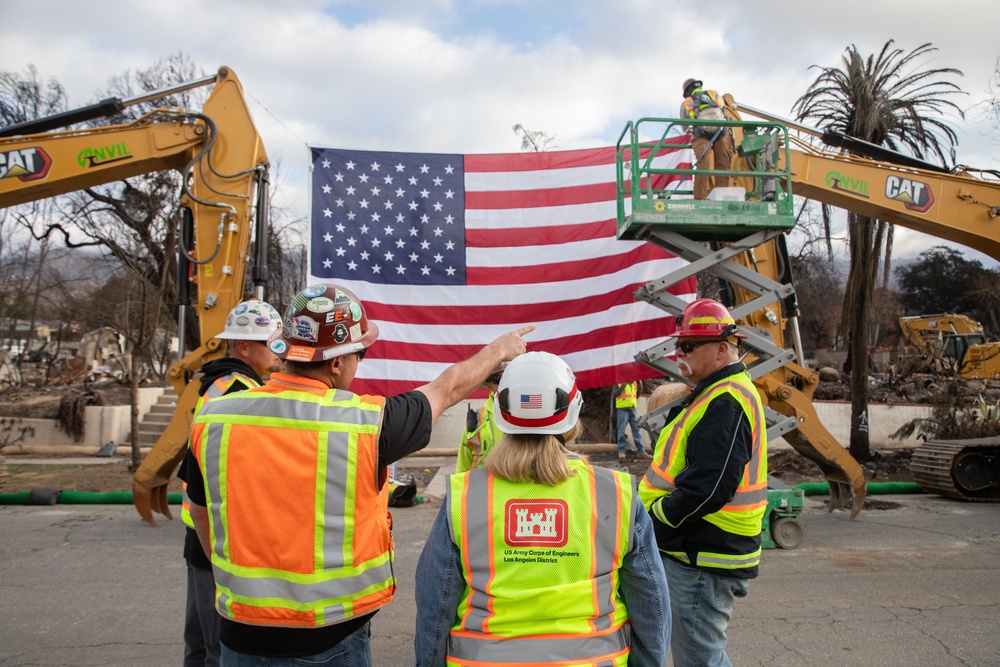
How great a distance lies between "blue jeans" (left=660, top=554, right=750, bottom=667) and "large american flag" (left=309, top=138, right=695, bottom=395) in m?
5.43

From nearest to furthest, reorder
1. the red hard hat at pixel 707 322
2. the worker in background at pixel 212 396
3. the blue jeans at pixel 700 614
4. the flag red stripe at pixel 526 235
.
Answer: the blue jeans at pixel 700 614 < the worker in background at pixel 212 396 < the red hard hat at pixel 707 322 < the flag red stripe at pixel 526 235

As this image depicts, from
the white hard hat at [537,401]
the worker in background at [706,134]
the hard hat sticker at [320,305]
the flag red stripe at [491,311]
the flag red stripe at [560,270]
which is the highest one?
the worker in background at [706,134]

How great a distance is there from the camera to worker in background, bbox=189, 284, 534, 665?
2277 millimetres

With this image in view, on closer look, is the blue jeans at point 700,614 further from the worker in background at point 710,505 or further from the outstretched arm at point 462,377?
the outstretched arm at point 462,377

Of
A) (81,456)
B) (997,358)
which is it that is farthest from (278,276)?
(997,358)

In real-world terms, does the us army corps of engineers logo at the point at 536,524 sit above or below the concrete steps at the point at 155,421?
above

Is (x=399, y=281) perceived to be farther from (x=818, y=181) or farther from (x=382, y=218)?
(x=818, y=181)

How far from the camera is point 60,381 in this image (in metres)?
22.2

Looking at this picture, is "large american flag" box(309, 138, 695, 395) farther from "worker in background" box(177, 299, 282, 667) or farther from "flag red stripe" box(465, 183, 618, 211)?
"worker in background" box(177, 299, 282, 667)

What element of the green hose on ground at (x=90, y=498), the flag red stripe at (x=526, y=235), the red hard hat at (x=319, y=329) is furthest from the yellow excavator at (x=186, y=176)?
the red hard hat at (x=319, y=329)

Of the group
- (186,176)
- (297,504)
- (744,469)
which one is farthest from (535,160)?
(297,504)

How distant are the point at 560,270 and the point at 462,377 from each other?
6418mm

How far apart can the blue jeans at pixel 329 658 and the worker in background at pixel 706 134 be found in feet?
21.5

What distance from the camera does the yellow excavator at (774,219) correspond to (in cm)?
742
